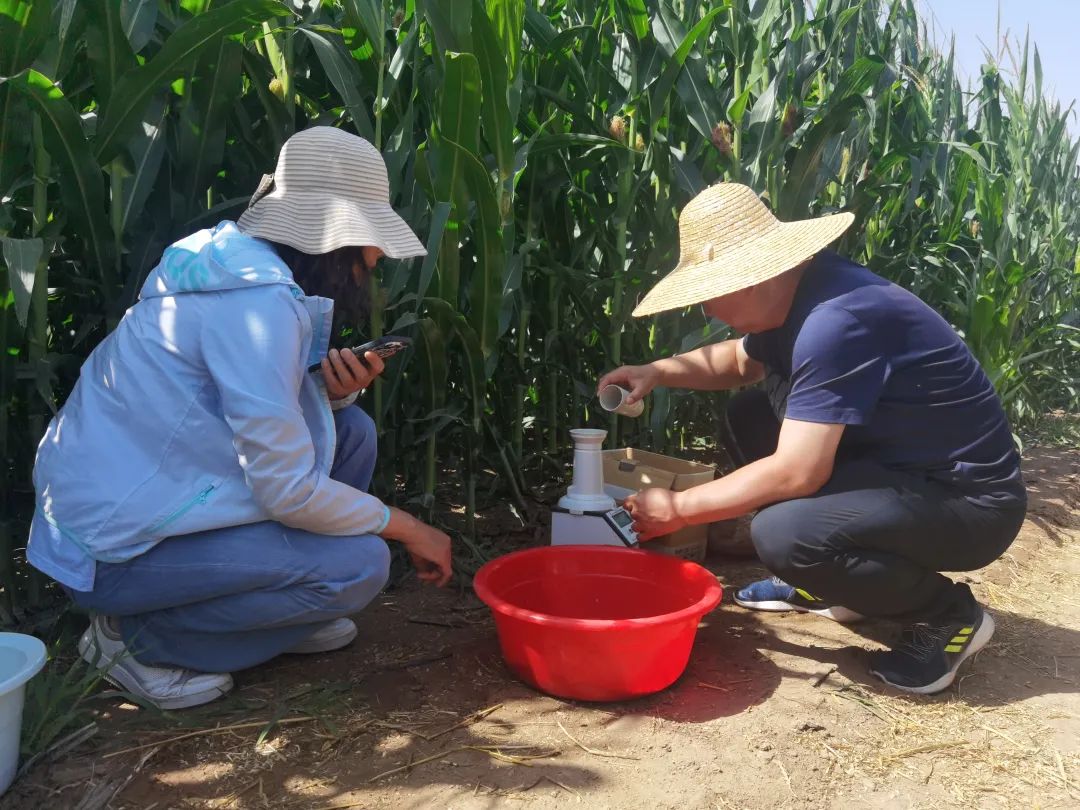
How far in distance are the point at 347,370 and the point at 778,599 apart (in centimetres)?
124

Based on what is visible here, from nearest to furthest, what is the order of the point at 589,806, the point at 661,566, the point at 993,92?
the point at 589,806, the point at 661,566, the point at 993,92

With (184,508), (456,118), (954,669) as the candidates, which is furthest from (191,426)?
(954,669)

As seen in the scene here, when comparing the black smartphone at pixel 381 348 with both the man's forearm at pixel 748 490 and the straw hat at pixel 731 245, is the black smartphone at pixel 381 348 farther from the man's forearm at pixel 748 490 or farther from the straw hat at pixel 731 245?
the man's forearm at pixel 748 490

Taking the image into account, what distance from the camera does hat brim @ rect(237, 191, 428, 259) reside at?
157cm

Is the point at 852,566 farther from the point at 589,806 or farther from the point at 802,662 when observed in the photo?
the point at 589,806

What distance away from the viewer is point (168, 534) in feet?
5.19

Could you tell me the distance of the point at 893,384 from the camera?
5.93ft

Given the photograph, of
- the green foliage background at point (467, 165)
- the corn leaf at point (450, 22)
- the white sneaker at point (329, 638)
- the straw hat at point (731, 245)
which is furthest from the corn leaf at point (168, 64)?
the white sneaker at point (329, 638)

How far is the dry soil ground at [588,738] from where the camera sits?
4.87 ft

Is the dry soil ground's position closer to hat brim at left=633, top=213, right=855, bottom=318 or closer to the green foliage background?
the green foliage background

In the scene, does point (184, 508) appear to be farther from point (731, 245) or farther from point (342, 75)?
point (731, 245)

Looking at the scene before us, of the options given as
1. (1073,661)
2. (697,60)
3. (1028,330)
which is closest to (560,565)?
(1073,661)

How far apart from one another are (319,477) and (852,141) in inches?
95.5

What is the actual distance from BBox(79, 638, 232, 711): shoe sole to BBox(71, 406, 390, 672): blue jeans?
0.04 metres
